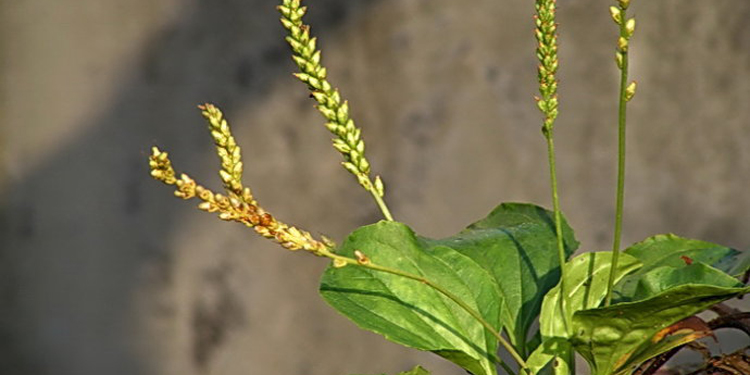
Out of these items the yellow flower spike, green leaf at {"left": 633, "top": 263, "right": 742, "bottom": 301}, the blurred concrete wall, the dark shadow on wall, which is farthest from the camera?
the dark shadow on wall

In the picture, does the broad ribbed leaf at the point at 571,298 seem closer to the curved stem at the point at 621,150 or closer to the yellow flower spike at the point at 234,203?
the curved stem at the point at 621,150

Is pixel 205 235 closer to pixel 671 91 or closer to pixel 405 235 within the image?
pixel 671 91

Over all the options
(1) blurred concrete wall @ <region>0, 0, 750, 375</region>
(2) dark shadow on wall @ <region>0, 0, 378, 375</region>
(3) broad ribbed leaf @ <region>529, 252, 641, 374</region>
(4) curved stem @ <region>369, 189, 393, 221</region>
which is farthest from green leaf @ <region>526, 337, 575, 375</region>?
(2) dark shadow on wall @ <region>0, 0, 378, 375</region>

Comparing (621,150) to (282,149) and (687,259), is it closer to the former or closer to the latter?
(687,259)

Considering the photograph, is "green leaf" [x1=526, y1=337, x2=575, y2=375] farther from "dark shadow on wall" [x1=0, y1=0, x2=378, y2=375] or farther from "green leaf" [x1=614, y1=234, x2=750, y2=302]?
"dark shadow on wall" [x1=0, y1=0, x2=378, y2=375]

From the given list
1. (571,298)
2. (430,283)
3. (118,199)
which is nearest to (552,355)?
(571,298)

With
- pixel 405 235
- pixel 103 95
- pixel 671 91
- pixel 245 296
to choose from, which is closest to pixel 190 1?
pixel 103 95
